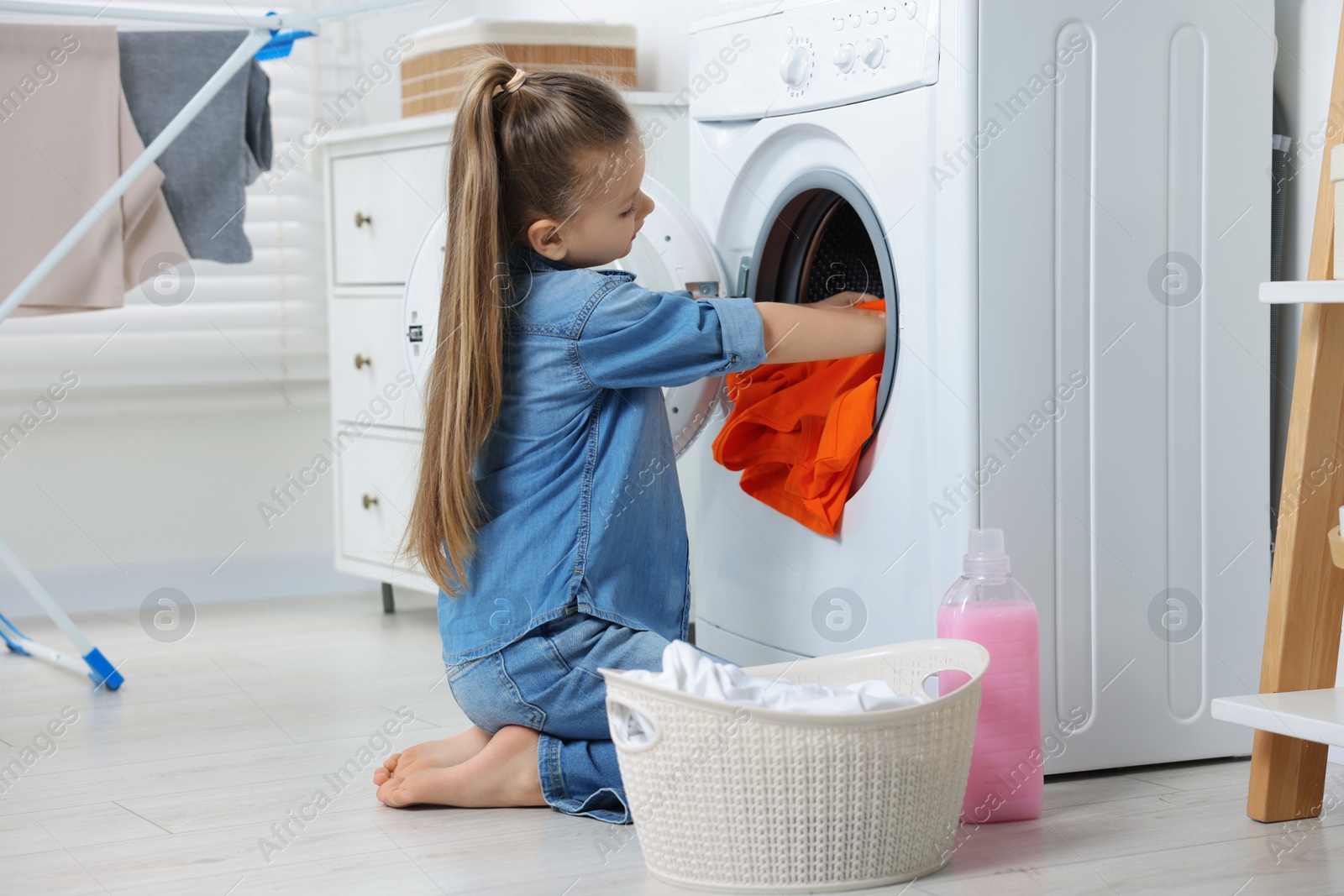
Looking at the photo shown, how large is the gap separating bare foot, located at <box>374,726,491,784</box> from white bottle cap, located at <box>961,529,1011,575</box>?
21.8 inches

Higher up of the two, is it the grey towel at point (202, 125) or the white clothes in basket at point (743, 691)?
the grey towel at point (202, 125)

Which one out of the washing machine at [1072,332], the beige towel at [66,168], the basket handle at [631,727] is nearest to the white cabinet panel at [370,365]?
the beige towel at [66,168]

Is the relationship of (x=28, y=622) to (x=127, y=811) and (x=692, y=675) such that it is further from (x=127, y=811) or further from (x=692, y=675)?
(x=692, y=675)

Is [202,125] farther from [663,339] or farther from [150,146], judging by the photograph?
[663,339]

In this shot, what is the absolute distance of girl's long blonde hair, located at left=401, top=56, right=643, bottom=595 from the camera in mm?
1350

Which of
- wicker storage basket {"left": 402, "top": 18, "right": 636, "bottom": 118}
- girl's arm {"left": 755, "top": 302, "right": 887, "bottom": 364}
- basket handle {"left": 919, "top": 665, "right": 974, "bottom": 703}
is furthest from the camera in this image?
wicker storage basket {"left": 402, "top": 18, "right": 636, "bottom": 118}

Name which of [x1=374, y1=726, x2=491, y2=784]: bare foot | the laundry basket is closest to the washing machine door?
[x1=374, y1=726, x2=491, y2=784]: bare foot

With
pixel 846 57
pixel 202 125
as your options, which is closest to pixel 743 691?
pixel 846 57

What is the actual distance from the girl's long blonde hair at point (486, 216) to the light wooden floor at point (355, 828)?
292 millimetres

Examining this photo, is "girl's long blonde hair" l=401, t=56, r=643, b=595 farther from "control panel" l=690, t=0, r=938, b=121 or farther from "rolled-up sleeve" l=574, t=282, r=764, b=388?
"control panel" l=690, t=0, r=938, b=121

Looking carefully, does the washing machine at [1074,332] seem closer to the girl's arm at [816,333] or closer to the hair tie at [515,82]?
the girl's arm at [816,333]

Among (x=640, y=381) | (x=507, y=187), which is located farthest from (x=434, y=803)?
(x=507, y=187)

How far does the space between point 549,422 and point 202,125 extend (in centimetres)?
120

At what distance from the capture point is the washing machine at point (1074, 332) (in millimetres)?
1358
